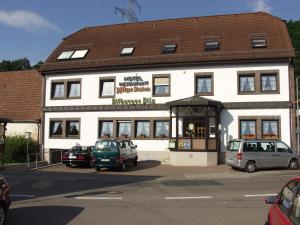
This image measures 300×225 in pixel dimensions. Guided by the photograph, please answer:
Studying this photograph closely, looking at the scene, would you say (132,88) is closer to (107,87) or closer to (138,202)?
(107,87)

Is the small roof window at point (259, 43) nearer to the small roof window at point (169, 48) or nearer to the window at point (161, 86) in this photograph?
the small roof window at point (169, 48)

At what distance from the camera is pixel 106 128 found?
30.9 meters

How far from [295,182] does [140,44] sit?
2726cm

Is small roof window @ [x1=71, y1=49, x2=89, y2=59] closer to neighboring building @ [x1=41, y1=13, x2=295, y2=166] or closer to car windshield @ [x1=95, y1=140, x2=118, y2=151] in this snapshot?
neighboring building @ [x1=41, y1=13, x2=295, y2=166]

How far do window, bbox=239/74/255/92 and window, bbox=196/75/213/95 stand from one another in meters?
1.91

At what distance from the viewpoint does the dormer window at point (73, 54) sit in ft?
108

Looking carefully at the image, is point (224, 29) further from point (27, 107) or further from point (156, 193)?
point (156, 193)

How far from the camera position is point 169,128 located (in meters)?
28.6

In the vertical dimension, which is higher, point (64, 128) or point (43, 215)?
point (64, 128)

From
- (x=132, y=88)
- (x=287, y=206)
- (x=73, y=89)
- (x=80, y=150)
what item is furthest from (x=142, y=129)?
(x=287, y=206)

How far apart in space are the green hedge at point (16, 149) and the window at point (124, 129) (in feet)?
21.7

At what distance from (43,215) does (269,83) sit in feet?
66.3

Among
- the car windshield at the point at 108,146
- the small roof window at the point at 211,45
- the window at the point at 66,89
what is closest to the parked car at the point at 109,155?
the car windshield at the point at 108,146

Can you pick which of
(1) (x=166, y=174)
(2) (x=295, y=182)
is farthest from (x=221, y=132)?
(2) (x=295, y=182)
